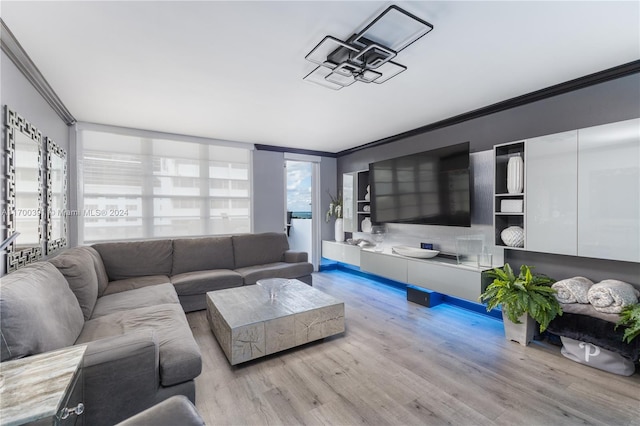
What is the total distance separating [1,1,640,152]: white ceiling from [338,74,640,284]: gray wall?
0.71 feet

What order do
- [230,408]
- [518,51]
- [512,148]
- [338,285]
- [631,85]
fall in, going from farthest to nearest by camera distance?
[338,285] → [512,148] → [631,85] → [518,51] → [230,408]

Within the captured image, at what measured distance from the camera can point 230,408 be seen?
5.72 ft

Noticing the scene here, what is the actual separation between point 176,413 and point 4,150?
6.82 ft

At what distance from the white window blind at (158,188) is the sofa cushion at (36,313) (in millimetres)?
1993

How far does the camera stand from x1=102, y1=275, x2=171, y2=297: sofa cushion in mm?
2969

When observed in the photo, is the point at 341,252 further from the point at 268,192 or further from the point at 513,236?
the point at 513,236

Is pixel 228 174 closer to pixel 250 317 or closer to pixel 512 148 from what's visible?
pixel 250 317

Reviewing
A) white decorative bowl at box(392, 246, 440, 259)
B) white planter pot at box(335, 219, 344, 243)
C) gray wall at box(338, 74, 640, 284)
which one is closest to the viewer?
gray wall at box(338, 74, 640, 284)

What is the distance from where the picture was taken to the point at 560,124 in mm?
2664

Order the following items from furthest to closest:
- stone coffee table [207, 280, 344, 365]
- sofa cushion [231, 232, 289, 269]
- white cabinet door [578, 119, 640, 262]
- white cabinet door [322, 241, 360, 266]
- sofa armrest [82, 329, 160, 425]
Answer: white cabinet door [322, 241, 360, 266]
sofa cushion [231, 232, 289, 269]
stone coffee table [207, 280, 344, 365]
white cabinet door [578, 119, 640, 262]
sofa armrest [82, 329, 160, 425]

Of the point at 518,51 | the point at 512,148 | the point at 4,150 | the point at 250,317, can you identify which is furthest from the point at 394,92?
the point at 4,150

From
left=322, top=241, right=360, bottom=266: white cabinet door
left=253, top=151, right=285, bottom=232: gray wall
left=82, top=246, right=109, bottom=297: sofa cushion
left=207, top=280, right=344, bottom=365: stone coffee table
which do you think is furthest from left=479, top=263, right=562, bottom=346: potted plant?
left=82, top=246, right=109, bottom=297: sofa cushion

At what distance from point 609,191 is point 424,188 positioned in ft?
5.91

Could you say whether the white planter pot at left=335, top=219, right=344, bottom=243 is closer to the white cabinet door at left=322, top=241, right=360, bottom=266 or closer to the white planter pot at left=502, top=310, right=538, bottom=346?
the white cabinet door at left=322, top=241, right=360, bottom=266
